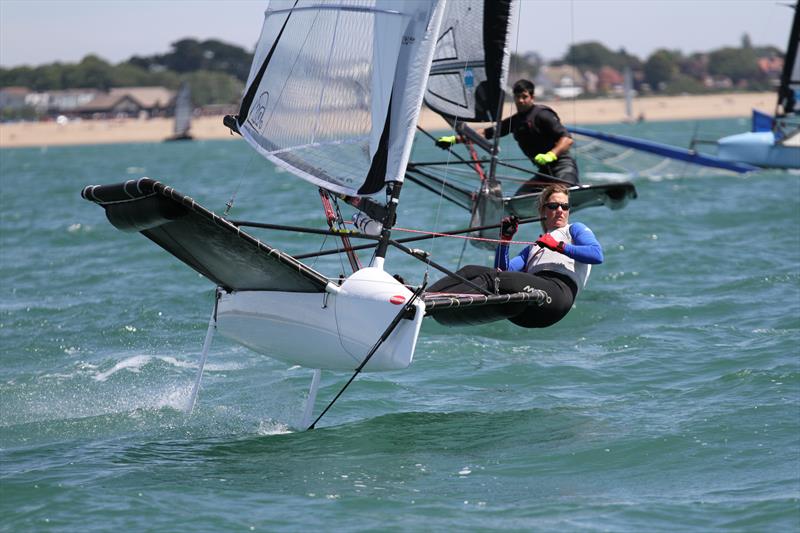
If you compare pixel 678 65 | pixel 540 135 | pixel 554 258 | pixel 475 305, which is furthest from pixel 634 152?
pixel 678 65

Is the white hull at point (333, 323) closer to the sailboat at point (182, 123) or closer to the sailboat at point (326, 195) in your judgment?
the sailboat at point (326, 195)

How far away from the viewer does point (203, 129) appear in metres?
106

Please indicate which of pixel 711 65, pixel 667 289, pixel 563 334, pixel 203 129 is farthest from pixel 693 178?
pixel 711 65

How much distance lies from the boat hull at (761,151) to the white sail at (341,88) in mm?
15166

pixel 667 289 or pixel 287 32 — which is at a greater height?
pixel 287 32

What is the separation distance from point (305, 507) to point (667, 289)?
7.44 meters

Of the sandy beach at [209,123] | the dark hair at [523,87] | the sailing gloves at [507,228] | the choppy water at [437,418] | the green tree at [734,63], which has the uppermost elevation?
the green tree at [734,63]

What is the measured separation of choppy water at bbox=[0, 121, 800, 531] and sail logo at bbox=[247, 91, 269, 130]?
68 cm

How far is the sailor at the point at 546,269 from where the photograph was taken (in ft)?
24.6

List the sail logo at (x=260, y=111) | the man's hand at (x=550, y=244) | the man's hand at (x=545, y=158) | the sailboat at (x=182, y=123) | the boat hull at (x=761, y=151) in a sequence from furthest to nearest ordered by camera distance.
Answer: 1. the sailboat at (x=182, y=123)
2. the boat hull at (x=761, y=151)
3. the man's hand at (x=545, y=158)
4. the sail logo at (x=260, y=111)
5. the man's hand at (x=550, y=244)

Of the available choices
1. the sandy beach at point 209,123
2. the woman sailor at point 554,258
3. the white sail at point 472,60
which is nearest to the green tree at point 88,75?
the sandy beach at point 209,123

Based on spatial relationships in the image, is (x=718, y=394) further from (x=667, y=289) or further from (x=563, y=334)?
(x=667, y=289)

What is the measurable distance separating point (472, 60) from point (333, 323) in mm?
6142

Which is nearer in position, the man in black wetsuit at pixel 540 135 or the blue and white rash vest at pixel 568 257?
the blue and white rash vest at pixel 568 257
